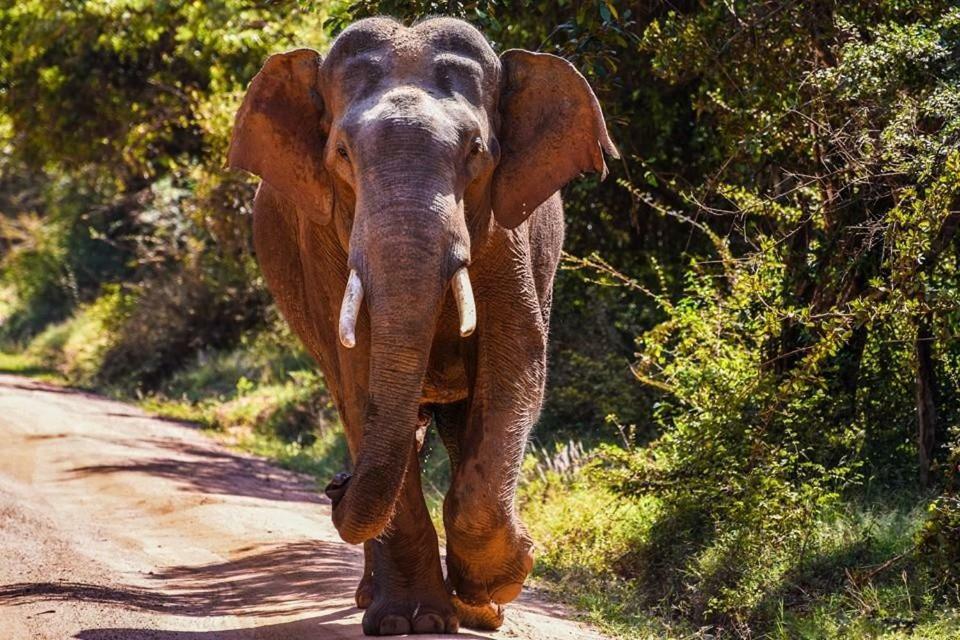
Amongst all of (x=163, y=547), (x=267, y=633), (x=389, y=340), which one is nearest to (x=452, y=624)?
(x=267, y=633)

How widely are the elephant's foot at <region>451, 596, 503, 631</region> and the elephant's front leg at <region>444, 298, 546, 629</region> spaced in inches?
8.9

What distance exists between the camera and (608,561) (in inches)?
373

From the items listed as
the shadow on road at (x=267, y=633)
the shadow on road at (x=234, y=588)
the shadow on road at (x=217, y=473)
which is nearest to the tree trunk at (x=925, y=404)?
the shadow on road at (x=234, y=588)

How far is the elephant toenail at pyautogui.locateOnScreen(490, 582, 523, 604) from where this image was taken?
6.73 meters

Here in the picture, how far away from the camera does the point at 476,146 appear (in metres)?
6.27

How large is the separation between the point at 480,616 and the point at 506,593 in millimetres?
448

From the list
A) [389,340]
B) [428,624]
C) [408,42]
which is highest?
[408,42]

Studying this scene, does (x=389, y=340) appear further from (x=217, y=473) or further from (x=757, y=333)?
(x=217, y=473)

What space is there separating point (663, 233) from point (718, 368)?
340 centimetres

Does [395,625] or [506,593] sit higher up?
[506,593]

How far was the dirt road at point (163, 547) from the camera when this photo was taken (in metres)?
7.11

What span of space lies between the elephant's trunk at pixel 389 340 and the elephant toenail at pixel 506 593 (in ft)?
3.07

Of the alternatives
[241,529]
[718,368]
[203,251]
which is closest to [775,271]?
[718,368]

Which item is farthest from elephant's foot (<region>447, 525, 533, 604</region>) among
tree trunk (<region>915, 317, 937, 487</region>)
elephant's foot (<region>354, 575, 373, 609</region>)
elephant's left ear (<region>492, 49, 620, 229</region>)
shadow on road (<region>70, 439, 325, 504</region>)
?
shadow on road (<region>70, 439, 325, 504</region>)
